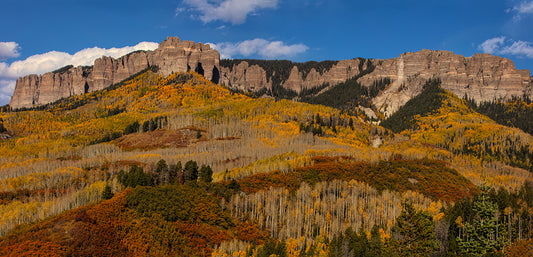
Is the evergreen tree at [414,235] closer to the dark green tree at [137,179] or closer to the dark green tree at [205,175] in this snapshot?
the dark green tree at [205,175]

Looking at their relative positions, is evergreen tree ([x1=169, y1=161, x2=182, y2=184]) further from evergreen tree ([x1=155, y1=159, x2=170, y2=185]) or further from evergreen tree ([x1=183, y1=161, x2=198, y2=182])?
evergreen tree ([x1=183, y1=161, x2=198, y2=182])

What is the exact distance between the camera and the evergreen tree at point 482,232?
63.5 m

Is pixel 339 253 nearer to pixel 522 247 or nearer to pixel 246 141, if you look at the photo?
pixel 522 247

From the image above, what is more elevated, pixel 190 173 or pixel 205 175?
pixel 190 173

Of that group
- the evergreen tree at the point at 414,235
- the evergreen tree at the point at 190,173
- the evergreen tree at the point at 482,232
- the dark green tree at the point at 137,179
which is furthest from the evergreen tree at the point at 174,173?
the evergreen tree at the point at 482,232

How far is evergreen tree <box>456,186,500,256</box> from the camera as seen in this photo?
63.5 metres

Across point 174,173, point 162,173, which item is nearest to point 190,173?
point 174,173

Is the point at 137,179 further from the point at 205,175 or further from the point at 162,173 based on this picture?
the point at 205,175

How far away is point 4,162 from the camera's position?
6196 inches

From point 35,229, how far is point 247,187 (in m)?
52.3

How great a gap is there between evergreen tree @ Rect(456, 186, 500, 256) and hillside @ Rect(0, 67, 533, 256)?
64 cm

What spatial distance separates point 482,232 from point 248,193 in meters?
56.2

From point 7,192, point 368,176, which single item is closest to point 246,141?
point 368,176

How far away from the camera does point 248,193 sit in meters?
104
